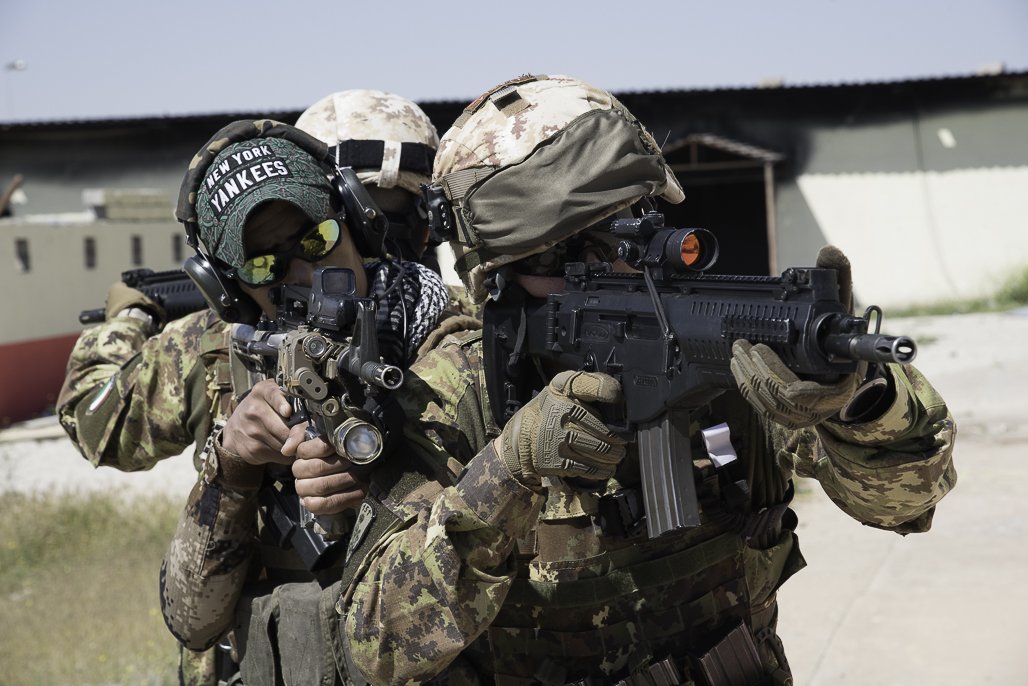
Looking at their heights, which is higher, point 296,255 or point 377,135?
point 377,135

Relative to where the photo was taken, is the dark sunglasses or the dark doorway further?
the dark doorway

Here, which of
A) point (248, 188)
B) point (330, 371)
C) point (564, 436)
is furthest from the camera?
point (248, 188)

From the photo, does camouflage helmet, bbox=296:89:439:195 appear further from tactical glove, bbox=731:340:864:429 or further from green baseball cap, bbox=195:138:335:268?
tactical glove, bbox=731:340:864:429

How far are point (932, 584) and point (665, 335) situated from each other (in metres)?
3.94

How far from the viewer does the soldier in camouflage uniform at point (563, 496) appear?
1871mm

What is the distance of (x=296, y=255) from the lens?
8.23 feet

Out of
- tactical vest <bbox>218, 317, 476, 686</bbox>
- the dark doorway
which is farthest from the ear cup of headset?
the dark doorway

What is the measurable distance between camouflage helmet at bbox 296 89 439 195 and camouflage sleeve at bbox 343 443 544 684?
A: 5.73 feet

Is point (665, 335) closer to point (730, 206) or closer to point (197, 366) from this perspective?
point (197, 366)

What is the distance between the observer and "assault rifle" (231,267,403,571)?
198cm

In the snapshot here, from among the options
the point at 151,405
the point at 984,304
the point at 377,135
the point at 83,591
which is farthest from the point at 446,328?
the point at 984,304

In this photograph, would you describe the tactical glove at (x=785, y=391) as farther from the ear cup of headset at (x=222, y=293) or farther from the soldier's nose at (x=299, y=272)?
the ear cup of headset at (x=222, y=293)

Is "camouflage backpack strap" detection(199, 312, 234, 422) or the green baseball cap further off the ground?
the green baseball cap

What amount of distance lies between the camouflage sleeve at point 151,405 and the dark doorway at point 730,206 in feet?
48.2
